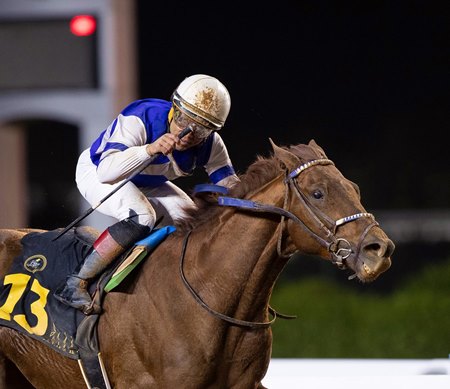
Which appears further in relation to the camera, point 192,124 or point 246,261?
point 192,124

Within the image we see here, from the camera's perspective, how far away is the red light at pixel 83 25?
650cm

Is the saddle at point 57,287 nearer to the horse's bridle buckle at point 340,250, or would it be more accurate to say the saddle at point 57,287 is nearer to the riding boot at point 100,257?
the riding boot at point 100,257

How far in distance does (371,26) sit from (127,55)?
247 cm

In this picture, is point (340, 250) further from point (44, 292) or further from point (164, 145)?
point (44, 292)

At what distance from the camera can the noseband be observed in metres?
3.39

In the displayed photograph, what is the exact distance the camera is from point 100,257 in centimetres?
377

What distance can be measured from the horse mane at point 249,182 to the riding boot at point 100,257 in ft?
0.55

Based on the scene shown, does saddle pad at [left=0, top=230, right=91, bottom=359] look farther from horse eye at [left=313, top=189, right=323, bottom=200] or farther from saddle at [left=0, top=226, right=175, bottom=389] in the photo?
horse eye at [left=313, top=189, right=323, bottom=200]

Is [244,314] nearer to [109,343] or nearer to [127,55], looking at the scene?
[109,343]

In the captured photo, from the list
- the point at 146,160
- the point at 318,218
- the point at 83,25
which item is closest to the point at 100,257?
the point at 146,160

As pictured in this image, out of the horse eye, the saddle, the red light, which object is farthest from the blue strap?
the red light

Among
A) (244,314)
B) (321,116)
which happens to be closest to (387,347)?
(321,116)

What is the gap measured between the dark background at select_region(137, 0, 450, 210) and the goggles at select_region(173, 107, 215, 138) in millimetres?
4450

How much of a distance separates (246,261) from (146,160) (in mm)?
487
